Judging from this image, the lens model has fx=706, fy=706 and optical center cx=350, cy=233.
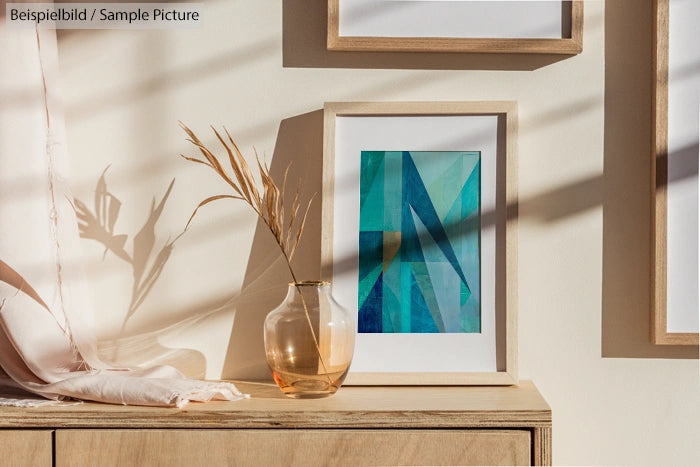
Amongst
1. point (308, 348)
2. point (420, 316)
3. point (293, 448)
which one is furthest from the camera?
point (420, 316)

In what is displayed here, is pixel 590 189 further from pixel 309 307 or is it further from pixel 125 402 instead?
pixel 125 402

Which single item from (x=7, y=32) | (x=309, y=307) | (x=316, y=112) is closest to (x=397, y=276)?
(x=309, y=307)

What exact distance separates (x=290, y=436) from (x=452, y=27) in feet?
2.85

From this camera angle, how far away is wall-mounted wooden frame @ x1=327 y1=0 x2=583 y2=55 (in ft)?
4.75

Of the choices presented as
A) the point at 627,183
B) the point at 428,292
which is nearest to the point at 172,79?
the point at 428,292

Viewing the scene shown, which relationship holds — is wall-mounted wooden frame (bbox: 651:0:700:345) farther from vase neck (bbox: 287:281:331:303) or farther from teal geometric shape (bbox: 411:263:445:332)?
vase neck (bbox: 287:281:331:303)

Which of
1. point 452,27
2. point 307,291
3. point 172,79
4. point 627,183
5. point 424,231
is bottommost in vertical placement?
point 307,291

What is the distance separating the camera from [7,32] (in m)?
1.36

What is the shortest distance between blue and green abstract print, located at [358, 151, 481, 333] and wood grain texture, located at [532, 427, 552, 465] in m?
A: 0.30

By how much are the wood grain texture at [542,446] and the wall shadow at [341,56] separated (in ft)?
2.42

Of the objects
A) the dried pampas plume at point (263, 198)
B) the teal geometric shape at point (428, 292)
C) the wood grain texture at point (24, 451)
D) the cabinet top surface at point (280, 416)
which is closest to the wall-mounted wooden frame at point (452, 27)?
the dried pampas plume at point (263, 198)

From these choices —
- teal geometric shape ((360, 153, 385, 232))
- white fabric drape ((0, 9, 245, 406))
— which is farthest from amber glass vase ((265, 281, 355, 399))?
teal geometric shape ((360, 153, 385, 232))

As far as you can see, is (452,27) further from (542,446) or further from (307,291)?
(542,446)

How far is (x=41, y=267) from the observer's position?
134 cm
